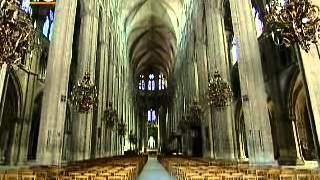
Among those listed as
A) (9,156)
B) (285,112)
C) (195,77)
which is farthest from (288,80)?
(9,156)

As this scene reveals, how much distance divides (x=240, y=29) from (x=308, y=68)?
21.7 feet

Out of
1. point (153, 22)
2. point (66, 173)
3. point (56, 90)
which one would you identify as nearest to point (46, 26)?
point (56, 90)

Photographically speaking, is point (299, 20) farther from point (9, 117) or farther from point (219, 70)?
point (9, 117)

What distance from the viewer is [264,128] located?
472 inches

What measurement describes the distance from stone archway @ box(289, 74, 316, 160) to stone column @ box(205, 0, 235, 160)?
3.86 metres

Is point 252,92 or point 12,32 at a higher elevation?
point 12,32

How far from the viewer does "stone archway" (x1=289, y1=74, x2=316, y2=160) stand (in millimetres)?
16281

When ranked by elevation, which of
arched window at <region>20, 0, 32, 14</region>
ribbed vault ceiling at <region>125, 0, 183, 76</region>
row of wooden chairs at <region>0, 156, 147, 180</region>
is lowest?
row of wooden chairs at <region>0, 156, 147, 180</region>

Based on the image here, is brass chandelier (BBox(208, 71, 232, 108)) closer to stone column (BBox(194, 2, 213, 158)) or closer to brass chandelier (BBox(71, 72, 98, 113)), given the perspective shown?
stone column (BBox(194, 2, 213, 158))

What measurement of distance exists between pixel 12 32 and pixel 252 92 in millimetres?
10372

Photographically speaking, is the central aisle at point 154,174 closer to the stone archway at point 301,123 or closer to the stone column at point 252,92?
the stone column at point 252,92

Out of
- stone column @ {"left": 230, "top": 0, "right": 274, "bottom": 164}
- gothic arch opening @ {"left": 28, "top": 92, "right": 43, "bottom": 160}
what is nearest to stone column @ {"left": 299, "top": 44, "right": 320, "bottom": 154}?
stone column @ {"left": 230, "top": 0, "right": 274, "bottom": 164}

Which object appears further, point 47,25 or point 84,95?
point 47,25

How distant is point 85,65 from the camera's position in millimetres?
17703
